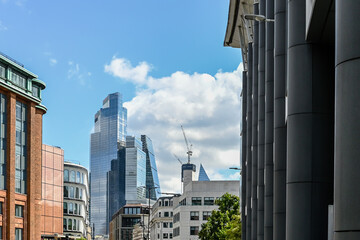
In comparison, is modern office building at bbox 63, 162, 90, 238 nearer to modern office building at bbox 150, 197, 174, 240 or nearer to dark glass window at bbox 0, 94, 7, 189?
dark glass window at bbox 0, 94, 7, 189

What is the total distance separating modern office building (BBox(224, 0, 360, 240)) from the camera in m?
11.2

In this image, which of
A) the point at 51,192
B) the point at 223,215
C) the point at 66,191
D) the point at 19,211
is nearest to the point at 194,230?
the point at 66,191

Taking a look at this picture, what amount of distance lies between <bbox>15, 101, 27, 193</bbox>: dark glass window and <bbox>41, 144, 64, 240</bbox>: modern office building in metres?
17.6

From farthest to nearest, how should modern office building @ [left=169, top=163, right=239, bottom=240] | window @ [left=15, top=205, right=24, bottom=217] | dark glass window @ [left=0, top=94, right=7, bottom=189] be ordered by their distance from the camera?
modern office building @ [left=169, top=163, right=239, bottom=240]
window @ [left=15, top=205, right=24, bottom=217]
dark glass window @ [left=0, top=94, right=7, bottom=189]

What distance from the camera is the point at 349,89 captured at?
441 inches

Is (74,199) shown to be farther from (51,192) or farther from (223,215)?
(223,215)

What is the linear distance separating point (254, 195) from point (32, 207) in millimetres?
49195

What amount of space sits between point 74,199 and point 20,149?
156ft

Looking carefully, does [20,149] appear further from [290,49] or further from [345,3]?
[345,3]

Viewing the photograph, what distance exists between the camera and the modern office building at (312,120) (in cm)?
1118

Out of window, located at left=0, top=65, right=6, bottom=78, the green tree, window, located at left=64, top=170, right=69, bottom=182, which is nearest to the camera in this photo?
the green tree

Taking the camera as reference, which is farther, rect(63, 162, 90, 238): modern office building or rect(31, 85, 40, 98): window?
rect(63, 162, 90, 238): modern office building

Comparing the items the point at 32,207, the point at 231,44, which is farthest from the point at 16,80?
the point at 231,44

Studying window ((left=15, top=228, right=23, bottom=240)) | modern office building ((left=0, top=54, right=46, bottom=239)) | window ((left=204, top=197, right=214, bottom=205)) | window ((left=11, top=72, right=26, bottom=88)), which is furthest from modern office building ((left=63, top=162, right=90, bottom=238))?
window ((left=11, top=72, right=26, bottom=88))
